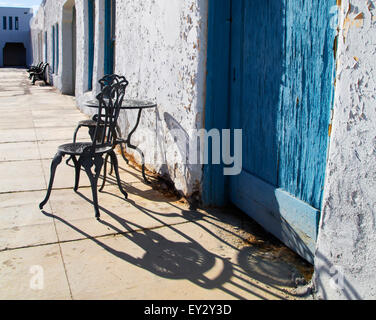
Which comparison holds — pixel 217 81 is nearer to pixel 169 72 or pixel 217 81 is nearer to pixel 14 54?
pixel 169 72

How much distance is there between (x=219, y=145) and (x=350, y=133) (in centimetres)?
181

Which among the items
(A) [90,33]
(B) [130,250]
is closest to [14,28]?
(A) [90,33]

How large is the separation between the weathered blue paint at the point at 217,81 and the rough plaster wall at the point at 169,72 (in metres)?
0.06

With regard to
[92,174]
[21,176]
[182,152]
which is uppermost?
[182,152]

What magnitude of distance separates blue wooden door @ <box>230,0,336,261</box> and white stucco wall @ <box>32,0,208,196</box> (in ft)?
1.09

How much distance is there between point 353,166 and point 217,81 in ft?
6.32

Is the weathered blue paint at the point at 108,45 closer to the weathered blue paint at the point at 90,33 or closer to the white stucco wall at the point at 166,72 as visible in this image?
the white stucco wall at the point at 166,72

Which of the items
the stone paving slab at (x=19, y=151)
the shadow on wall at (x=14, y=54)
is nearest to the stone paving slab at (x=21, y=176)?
the stone paving slab at (x=19, y=151)

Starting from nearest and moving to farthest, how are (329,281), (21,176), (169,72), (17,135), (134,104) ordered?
(329,281), (169,72), (134,104), (21,176), (17,135)

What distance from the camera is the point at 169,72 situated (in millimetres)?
4492

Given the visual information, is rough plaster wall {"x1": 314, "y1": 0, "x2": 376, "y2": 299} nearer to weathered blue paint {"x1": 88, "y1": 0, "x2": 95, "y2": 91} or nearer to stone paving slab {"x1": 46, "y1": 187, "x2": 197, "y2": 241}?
stone paving slab {"x1": 46, "y1": 187, "x2": 197, "y2": 241}

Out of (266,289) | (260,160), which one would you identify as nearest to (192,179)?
(260,160)

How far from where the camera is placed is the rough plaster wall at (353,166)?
6.80 feet

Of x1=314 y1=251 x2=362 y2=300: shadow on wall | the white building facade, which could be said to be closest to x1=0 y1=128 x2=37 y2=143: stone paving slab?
the white building facade
